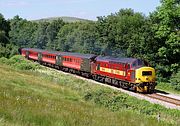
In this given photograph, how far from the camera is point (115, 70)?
137 feet

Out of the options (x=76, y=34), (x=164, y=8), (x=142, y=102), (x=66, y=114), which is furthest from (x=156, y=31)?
(x=76, y=34)

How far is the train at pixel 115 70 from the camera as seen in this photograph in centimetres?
3759

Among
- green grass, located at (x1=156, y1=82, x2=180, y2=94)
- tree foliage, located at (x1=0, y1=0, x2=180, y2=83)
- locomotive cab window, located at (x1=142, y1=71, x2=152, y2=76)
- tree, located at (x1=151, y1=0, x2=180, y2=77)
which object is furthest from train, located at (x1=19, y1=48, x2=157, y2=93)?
tree, located at (x1=151, y1=0, x2=180, y2=77)

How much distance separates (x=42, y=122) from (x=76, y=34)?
91.3m

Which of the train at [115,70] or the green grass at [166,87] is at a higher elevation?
the train at [115,70]

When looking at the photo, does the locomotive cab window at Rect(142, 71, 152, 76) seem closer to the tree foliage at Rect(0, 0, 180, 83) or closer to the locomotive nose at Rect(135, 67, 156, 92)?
the locomotive nose at Rect(135, 67, 156, 92)

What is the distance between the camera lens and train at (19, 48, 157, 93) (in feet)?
123

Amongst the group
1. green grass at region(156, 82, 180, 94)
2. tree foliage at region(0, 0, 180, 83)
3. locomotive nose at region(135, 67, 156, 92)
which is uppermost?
tree foliage at region(0, 0, 180, 83)

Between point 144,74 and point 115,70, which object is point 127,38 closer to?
point 115,70

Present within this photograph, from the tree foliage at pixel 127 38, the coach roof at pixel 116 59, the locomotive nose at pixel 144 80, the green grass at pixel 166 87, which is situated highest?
the tree foliage at pixel 127 38

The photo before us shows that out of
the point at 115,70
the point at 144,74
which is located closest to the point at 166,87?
the point at 115,70

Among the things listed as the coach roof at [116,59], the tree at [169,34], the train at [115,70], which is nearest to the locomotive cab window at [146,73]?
the train at [115,70]

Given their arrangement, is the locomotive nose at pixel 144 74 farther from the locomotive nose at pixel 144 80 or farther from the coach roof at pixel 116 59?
the coach roof at pixel 116 59

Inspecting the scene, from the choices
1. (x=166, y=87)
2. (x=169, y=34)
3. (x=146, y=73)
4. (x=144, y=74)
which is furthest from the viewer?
(x=169, y=34)
